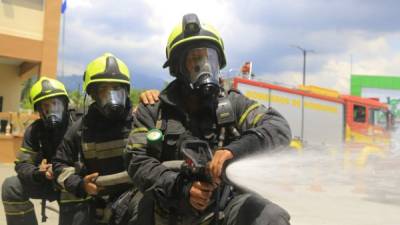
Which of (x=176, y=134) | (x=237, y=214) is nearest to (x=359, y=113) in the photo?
(x=176, y=134)

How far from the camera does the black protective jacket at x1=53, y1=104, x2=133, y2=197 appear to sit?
3.96 meters

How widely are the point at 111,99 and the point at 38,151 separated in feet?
5.18

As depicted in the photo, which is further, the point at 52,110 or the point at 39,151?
the point at 39,151

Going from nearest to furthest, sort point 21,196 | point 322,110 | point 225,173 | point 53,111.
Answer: point 225,173 → point 53,111 → point 21,196 → point 322,110

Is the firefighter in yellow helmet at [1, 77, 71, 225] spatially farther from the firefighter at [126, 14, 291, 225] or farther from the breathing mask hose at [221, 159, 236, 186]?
the breathing mask hose at [221, 159, 236, 186]

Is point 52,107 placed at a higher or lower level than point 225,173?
higher

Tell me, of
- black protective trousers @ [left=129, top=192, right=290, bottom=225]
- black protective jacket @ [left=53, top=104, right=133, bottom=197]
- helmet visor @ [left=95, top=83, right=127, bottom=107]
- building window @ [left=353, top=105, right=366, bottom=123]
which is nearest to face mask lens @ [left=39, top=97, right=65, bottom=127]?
black protective jacket @ [left=53, top=104, right=133, bottom=197]

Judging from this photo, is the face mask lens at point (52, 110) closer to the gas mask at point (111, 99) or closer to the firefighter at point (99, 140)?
the firefighter at point (99, 140)

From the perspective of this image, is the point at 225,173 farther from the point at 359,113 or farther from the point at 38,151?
the point at 359,113

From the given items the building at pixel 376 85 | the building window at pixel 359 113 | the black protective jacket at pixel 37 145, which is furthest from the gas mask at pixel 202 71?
the building at pixel 376 85

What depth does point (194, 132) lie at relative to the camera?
2.96 metres

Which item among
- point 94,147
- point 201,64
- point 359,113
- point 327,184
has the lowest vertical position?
point 327,184

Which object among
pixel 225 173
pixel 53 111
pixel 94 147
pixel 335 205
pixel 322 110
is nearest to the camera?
pixel 225 173

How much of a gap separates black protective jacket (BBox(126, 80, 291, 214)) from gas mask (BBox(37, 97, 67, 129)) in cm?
183
